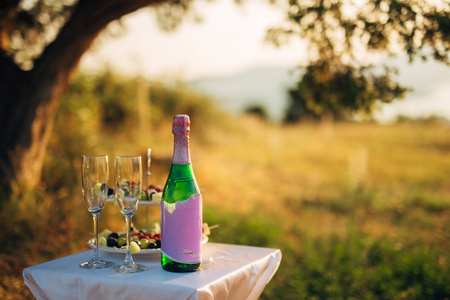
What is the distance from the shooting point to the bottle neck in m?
1.55

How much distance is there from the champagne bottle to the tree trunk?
261 cm

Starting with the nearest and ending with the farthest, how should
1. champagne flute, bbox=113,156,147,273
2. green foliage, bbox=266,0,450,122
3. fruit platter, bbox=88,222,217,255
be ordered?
1. champagne flute, bbox=113,156,147,273
2. fruit platter, bbox=88,222,217,255
3. green foliage, bbox=266,0,450,122

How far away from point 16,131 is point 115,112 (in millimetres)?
5196

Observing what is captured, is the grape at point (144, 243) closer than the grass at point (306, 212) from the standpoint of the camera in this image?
Yes

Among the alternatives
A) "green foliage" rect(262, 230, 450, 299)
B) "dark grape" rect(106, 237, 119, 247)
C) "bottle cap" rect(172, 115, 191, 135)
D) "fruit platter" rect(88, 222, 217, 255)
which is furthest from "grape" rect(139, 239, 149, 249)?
"green foliage" rect(262, 230, 450, 299)

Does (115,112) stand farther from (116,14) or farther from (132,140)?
(116,14)

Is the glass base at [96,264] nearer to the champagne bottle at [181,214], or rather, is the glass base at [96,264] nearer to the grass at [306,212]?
the champagne bottle at [181,214]

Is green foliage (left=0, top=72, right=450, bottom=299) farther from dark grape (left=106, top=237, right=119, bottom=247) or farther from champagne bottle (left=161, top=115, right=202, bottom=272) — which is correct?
champagne bottle (left=161, top=115, right=202, bottom=272)

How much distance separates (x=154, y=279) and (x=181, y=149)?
0.46 meters

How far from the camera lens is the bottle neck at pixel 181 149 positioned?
5.07ft

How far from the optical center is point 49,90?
157 inches

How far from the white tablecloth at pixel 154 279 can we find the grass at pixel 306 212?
0.35 meters

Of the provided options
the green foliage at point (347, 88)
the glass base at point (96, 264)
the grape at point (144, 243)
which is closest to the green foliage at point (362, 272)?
the green foliage at point (347, 88)

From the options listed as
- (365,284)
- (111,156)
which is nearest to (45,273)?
(365,284)
